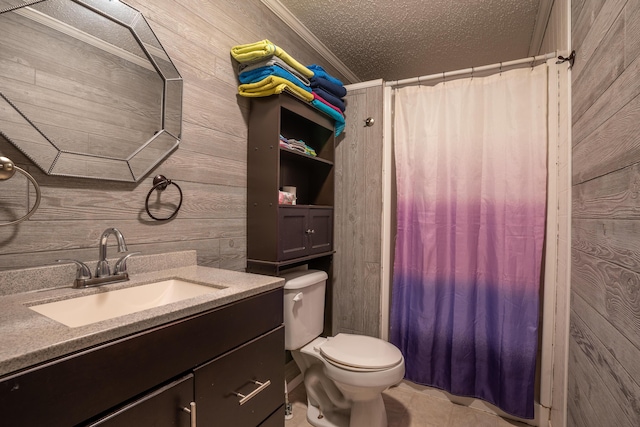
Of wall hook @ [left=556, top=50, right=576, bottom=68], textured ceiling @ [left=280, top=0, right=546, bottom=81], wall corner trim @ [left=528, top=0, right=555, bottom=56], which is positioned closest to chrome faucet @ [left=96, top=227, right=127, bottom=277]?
textured ceiling @ [left=280, top=0, right=546, bottom=81]

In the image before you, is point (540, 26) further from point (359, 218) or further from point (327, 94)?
point (359, 218)

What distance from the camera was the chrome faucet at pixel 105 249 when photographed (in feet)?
3.29

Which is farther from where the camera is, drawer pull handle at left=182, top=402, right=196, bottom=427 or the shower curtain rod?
the shower curtain rod

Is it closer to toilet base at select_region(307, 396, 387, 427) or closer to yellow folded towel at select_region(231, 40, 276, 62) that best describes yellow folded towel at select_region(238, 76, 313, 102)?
yellow folded towel at select_region(231, 40, 276, 62)

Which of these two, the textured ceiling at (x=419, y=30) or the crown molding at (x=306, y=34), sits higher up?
the textured ceiling at (x=419, y=30)

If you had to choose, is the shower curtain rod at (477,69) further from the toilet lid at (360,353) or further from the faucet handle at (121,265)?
the faucet handle at (121,265)

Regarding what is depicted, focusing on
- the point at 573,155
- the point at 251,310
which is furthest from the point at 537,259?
the point at 251,310

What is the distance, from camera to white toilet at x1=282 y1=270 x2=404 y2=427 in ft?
4.53

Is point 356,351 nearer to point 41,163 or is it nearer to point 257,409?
point 257,409

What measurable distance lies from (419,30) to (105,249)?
2183 mm

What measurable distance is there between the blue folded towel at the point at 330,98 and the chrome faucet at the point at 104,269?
1.30 m

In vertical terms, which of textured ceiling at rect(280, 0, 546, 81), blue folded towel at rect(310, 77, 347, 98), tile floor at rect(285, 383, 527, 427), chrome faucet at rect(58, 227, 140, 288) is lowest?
tile floor at rect(285, 383, 527, 427)

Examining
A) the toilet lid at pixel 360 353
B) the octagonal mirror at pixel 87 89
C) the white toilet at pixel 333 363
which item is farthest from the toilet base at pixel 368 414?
the octagonal mirror at pixel 87 89

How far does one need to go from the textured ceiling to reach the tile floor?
2.36 m
